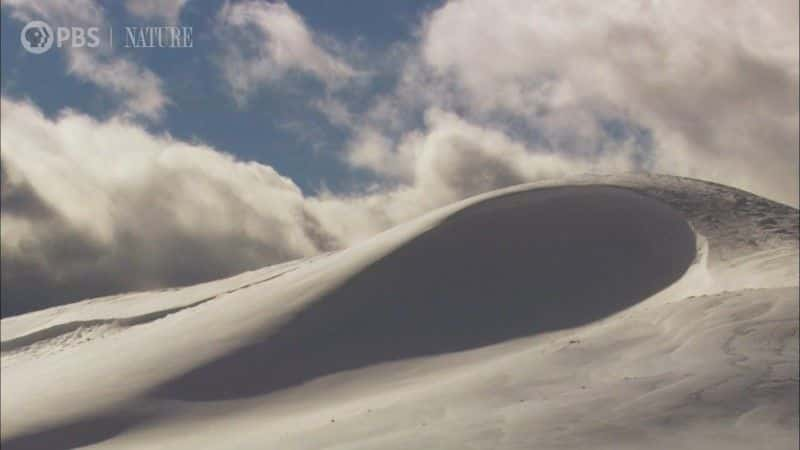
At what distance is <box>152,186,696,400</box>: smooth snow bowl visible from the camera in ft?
43.4

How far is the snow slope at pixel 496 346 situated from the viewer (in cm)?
734

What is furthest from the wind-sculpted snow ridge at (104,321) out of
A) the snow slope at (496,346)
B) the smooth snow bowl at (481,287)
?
the smooth snow bowl at (481,287)

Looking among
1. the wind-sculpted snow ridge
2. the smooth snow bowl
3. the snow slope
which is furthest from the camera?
the wind-sculpted snow ridge

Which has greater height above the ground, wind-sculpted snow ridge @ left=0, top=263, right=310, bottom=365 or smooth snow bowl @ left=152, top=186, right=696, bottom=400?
wind-sculpted snow ridge @ left=0, top=263, right=310, bottom=365

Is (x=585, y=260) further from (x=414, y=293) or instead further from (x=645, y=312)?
(x=645, y=312)

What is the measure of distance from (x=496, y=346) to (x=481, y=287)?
239 cm

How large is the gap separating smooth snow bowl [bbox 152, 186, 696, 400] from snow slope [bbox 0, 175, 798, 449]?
42mm

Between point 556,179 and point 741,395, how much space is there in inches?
526

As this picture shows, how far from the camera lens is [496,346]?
43.0 feet

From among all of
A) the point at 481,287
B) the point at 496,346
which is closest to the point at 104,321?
the point at 481,287

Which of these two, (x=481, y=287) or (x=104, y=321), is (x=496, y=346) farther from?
(x=104, y=321)

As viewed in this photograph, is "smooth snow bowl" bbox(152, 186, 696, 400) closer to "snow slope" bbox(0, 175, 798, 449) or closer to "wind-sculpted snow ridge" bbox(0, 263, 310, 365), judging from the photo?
"snow slope" bbox(0, 175, 798, 449)

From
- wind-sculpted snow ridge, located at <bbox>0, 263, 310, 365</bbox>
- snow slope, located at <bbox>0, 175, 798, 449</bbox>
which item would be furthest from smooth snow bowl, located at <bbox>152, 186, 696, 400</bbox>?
wind-sculpted snow ridge, located at <bbox>0, 263, 310, 365</bbox>

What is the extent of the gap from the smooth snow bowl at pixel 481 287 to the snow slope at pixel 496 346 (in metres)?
0.04
